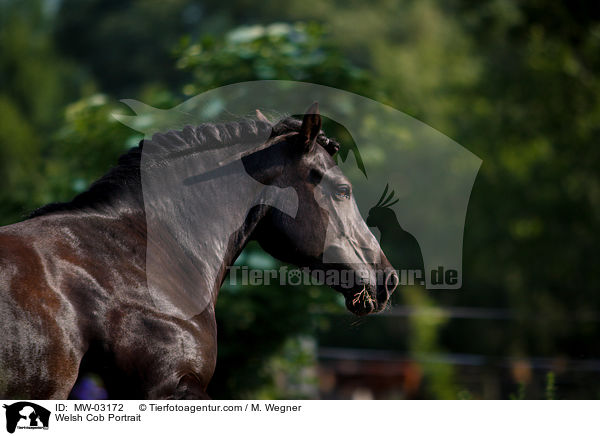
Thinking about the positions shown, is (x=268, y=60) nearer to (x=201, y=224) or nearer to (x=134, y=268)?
(x=201, y=224)

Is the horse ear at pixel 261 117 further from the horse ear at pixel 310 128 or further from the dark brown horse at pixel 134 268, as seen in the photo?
→ the horse ear at pixel 310 128

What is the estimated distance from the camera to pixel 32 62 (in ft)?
71.5

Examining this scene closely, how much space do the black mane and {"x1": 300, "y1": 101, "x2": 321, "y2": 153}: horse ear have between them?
16 cm

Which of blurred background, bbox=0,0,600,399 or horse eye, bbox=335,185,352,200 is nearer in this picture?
horse eye, bbox=335,185,352,200

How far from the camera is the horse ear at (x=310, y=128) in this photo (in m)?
3.53

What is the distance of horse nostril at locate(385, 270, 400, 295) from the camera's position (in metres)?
3.79

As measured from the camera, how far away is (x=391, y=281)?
12.6ft

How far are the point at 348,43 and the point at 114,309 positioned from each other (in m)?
25.4

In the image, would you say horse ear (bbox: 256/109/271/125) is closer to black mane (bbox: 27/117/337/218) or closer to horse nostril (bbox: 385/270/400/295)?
black mane (bbox: 27/117/337/218)

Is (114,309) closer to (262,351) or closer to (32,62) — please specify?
(262,351)

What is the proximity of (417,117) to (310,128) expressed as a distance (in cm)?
391
